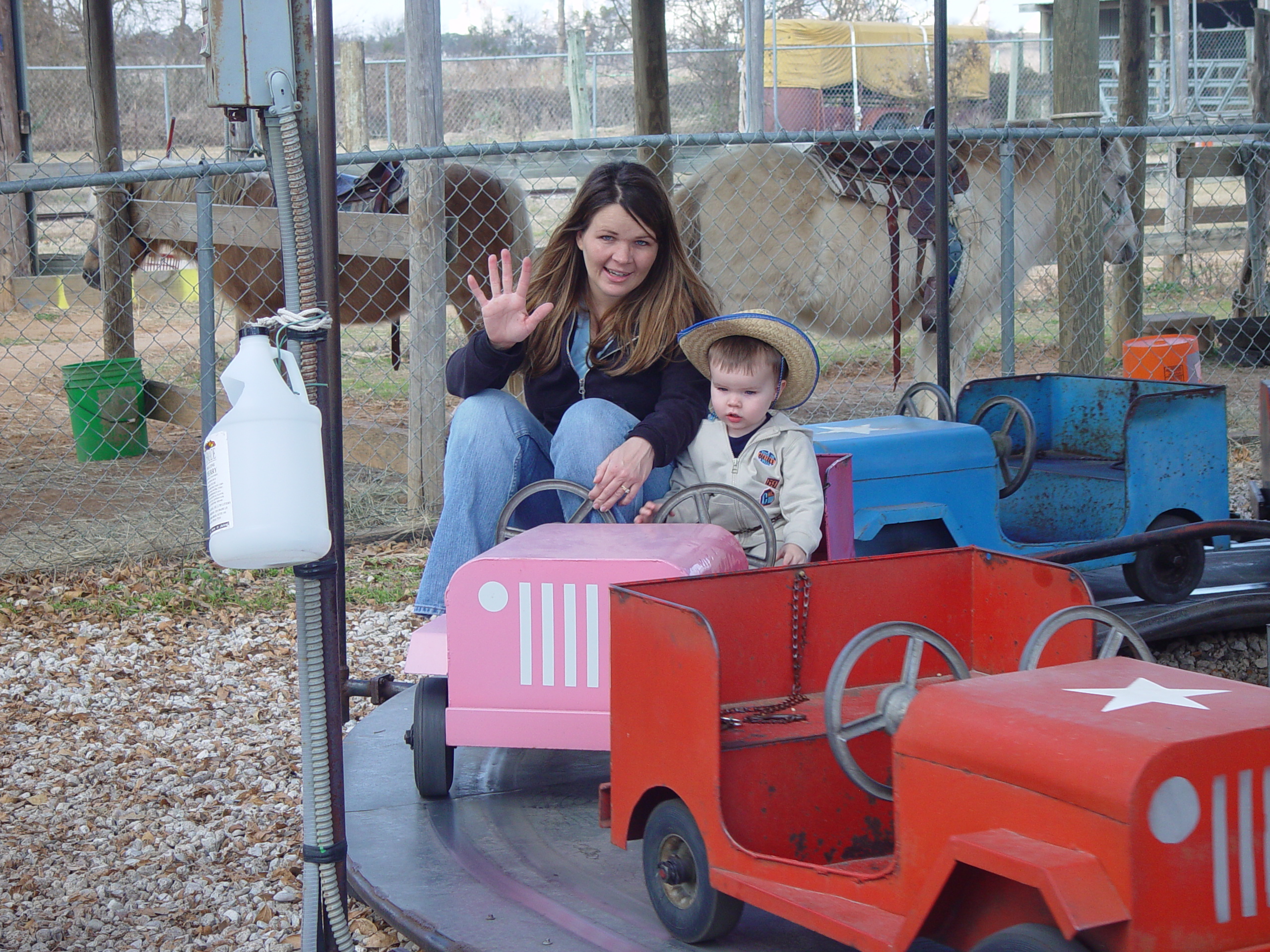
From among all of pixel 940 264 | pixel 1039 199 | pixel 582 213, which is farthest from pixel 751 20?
pixel 582 213

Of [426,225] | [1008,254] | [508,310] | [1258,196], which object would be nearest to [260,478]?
[508,310]

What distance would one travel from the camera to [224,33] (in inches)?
60.0

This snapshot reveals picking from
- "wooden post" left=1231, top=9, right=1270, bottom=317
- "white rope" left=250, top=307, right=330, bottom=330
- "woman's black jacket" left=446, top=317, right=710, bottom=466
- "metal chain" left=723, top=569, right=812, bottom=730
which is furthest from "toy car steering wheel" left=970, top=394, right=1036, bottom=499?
"wooden post" left=1231, top=9, right=1270, bottom=317

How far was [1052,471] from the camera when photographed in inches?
143

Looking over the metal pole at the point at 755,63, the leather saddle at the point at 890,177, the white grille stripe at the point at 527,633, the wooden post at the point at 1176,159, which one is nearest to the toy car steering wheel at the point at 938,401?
the white grille stripe at the point at 527,633

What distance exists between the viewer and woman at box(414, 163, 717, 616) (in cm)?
264

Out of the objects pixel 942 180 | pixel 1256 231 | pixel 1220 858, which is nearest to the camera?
pixel 1220 858

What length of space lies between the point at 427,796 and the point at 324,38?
144cm

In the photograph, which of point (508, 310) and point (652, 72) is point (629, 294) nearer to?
point (508, 310)

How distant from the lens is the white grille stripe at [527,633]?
84.8 inches

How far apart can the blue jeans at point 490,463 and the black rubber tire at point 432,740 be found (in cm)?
26

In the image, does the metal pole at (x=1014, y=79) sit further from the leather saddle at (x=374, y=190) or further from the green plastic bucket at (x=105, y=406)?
the green plastic bucket at (x=105, y=406)

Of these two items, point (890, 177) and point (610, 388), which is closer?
point (610, 388)

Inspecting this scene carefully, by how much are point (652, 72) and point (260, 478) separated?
15.9 feet
